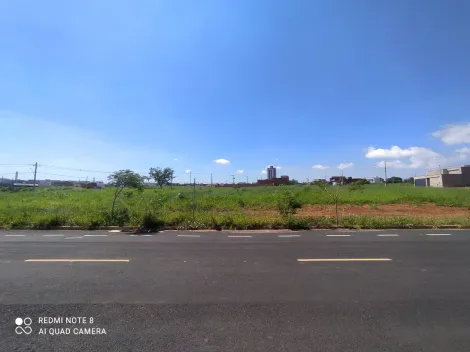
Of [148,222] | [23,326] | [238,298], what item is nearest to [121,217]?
[148,222]

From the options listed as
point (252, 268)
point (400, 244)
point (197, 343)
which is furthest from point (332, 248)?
point (197, 343)

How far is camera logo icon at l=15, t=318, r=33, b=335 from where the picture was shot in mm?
3262

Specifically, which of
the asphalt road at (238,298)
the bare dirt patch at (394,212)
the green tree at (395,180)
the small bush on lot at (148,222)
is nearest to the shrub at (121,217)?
the small bush on lot at (148,222)

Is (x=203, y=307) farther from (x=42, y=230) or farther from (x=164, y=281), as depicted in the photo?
(x=42, y=230)

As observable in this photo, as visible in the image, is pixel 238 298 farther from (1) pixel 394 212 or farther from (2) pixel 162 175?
(2) pixel 162 175

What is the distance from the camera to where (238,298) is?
13.9ft

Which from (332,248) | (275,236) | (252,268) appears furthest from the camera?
(275,236)

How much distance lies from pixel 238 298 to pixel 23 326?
3.09 m

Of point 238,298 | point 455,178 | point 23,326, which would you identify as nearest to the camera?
point 23,326

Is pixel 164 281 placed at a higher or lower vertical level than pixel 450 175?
lower

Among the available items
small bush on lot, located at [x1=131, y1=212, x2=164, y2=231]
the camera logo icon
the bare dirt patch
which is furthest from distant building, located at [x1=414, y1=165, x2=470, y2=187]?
the camera logo icon

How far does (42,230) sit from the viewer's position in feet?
40.2

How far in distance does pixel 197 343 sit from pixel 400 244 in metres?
8.51

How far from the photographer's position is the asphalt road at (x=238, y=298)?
3.08 m
